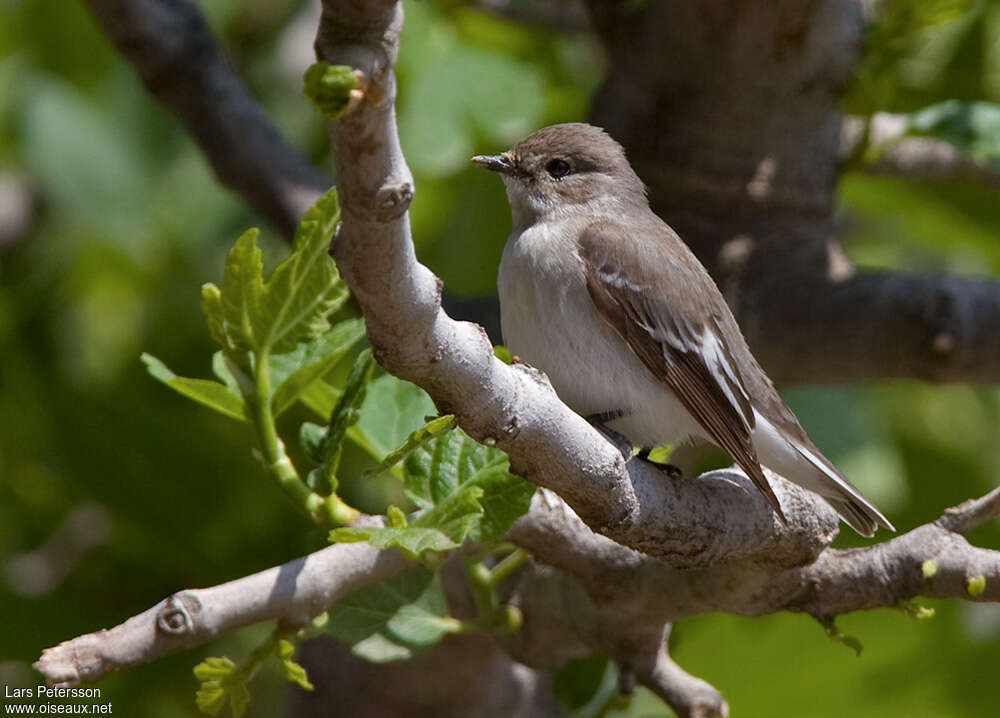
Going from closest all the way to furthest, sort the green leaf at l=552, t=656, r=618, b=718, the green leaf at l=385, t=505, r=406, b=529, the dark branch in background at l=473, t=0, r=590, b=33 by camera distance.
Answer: the green leaf at l=385, t=505, r=406, b=529 → the green leaf at l=552, t=656, r=618, b=718 → the dark branch in background at l=473, t=0, r=590, b=33

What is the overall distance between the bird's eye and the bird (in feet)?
1.03

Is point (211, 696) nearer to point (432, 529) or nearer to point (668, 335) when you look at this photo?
point (432, 529)

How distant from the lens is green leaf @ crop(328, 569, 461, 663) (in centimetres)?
262

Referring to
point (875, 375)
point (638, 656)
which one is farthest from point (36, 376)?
point (875, 375)

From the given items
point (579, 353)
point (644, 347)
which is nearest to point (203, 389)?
point (579, 353)

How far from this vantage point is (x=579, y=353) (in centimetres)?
304

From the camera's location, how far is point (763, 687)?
409 centimetres

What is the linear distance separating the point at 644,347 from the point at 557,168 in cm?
85

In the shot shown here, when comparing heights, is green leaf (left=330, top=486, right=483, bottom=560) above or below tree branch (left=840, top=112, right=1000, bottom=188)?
below

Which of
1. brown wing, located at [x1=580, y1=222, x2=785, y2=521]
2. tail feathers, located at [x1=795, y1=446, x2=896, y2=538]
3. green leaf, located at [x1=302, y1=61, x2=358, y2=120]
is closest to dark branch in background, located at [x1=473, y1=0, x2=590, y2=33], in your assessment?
brown wing, located at [x1=580, y1=222, x2=785, y2=521]

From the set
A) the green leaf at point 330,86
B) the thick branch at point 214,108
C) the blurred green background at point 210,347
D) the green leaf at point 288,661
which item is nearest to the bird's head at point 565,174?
the blurred green background at point 210,347

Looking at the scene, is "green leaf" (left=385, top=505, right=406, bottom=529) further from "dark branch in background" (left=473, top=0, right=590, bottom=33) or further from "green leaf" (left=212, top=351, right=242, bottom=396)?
"dark branch in background" (left=473, top=0, right=590, bottom=33)

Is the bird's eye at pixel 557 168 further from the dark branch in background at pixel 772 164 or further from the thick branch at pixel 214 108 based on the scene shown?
the thick branch at pixel 214 108

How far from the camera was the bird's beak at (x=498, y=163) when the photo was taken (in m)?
Answer: 3.48
